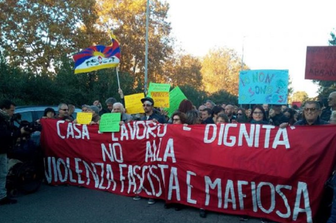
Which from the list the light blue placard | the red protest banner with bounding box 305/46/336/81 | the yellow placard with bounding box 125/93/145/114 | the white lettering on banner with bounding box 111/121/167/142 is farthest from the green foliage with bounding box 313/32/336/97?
the white lettering on banner with bounding box 111/121/167/142

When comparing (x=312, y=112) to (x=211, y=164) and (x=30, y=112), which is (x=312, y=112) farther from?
(x=30, y=112)

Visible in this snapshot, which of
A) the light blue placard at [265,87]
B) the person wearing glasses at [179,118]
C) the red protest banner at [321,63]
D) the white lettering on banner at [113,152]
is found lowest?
the white lettering on banner at [113,152]

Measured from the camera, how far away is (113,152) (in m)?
6.32

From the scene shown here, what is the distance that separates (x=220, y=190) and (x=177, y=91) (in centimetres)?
380

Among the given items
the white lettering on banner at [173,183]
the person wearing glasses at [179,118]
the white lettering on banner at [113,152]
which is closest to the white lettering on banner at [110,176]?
the white lettering on banner at [113,152]

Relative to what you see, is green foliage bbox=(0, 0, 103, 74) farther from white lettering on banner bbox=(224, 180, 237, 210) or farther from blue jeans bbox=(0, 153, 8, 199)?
white lettering on banner bbox=(224, 180, 237, 210)

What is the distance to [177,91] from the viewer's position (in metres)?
8.39

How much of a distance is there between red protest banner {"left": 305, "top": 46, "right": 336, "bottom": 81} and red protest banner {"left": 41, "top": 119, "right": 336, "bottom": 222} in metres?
2.25

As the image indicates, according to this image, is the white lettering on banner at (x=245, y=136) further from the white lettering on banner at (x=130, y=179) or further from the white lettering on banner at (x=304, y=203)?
the white lettering on banner at (x=130, y=179)

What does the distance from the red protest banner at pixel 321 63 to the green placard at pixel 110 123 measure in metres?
3.86

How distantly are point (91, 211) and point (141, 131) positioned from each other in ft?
5.42

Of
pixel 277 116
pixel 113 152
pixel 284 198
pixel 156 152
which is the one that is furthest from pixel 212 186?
pixel 277 116

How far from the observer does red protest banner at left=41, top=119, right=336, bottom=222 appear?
4.48m

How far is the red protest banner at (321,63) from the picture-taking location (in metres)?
6.25
